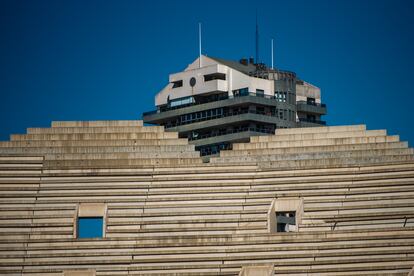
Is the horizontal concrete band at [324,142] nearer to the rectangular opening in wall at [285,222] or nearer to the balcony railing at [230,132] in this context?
the rectangular opening in wall at [285,222]

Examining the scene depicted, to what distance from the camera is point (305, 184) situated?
6406 centimetres

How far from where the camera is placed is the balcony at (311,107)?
11244cm

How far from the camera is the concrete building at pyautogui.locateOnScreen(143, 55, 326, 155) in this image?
110 meters

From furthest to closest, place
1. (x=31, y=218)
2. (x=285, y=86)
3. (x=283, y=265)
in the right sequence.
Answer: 1. (x=285, y=86)
2. (x=31, y=218)
3. (x=283, y=265)

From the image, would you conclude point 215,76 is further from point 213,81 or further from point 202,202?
point 202,202

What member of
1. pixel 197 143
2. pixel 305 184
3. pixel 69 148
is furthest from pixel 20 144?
pixel 197 143

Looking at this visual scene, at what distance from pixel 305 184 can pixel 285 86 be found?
47.0 m

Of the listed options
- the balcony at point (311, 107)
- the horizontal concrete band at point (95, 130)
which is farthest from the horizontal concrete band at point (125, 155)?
the balcony at point (311, 107)

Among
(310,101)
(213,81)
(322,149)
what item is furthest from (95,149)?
(310,101)

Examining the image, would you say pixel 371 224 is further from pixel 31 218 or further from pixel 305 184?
pixel 31 218

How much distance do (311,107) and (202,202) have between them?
163 ft

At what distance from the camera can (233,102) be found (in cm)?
11050

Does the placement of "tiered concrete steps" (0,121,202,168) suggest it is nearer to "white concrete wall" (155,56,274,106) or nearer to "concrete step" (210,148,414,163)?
"concrete step" (210,148,414,163)

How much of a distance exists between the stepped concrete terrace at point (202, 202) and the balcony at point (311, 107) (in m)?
45.2
